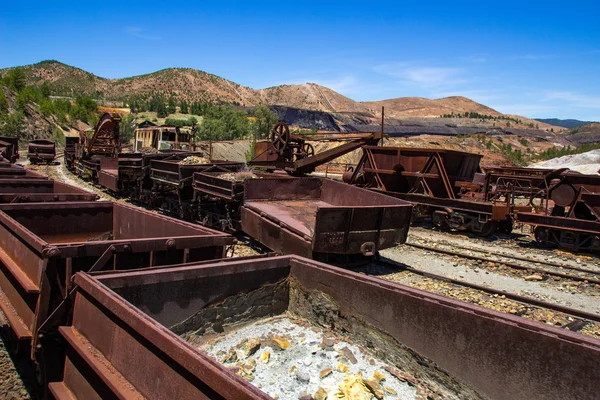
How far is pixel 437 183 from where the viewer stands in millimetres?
12562

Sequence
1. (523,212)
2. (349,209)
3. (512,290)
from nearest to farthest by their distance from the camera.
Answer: (349,209)
(512,290)
(523,212)

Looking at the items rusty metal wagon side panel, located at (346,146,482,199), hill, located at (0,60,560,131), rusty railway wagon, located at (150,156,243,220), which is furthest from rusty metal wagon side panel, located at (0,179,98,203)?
hill, located at (0,60,560,131)

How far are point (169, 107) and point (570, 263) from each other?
9034cm

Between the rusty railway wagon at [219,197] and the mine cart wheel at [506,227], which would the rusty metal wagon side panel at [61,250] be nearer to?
the rusty railway wagon at [219,197]

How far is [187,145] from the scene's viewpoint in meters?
22.7

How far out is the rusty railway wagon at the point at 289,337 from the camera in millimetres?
2266

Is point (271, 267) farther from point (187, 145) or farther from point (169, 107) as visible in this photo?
point (169, 107)

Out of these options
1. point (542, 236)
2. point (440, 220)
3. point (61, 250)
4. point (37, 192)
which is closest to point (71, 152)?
point (37, 192)

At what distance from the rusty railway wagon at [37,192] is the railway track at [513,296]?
565 cm

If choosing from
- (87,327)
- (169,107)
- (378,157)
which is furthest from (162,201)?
(169,107)

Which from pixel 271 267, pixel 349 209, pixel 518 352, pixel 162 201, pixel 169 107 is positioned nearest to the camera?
pixel 518 352

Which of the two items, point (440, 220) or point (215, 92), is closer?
point (440, 220)

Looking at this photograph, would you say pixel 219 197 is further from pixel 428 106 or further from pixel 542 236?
pixel 428 106

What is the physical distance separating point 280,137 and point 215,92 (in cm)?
12103
